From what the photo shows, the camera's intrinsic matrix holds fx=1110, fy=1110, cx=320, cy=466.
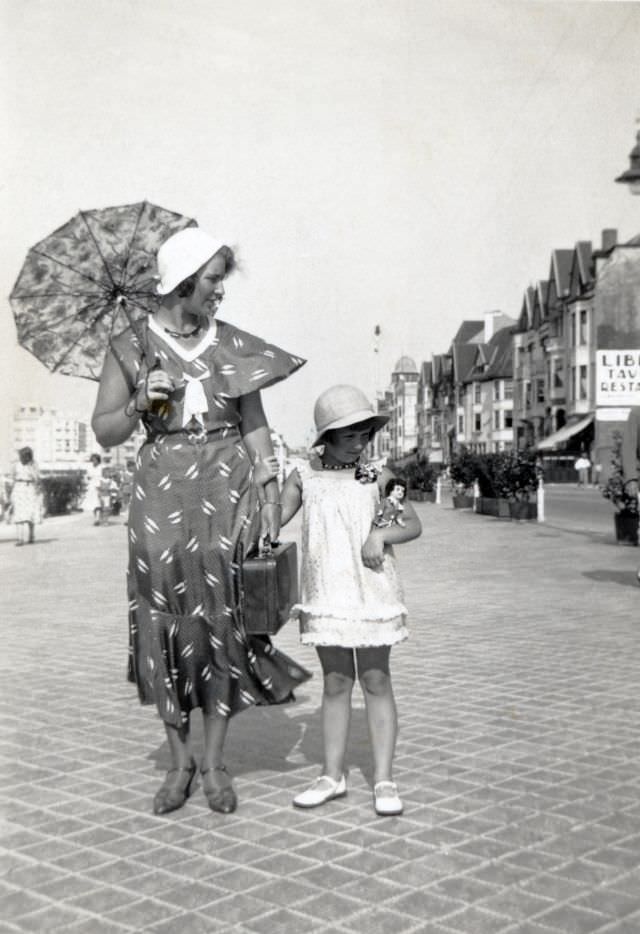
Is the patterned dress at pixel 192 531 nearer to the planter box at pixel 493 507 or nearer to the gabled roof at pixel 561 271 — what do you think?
the planter box at pixel 493 507

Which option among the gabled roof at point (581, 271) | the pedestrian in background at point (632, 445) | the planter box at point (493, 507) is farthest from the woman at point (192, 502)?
the gabled roof at point (581, 271)

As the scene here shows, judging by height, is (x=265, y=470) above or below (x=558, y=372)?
below

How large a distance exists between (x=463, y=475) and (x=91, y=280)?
77.2ft

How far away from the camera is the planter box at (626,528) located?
15.7m

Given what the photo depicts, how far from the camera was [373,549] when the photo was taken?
150 inches

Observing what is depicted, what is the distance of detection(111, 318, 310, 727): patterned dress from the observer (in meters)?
3.84

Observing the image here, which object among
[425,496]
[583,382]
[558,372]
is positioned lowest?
[425,496]

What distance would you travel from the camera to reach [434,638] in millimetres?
7812

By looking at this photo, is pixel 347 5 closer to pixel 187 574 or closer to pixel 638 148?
pixel 187 574

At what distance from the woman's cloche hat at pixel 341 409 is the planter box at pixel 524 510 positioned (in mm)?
18992

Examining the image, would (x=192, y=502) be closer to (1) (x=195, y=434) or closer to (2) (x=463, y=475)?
(1) (x=195, y=434)

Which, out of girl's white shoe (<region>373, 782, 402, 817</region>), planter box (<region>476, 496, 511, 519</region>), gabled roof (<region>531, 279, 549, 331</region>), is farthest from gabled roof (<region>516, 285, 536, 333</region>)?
girl's white shoe (<region>373, 782, 402, 817</region>)

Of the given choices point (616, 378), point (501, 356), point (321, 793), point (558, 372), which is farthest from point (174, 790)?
point (501, 356)

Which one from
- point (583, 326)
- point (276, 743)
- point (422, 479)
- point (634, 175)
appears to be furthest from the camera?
point (583, 326)
